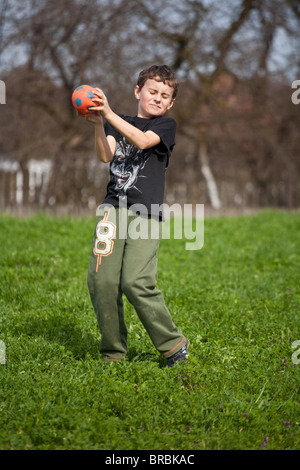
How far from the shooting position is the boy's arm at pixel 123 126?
111 inches

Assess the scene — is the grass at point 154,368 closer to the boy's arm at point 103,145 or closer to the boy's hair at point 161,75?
the boy's arm at point 103,145

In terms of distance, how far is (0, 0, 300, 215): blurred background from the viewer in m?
11.0

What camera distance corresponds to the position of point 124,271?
3148mm

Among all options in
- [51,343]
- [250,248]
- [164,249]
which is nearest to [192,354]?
[51,343]

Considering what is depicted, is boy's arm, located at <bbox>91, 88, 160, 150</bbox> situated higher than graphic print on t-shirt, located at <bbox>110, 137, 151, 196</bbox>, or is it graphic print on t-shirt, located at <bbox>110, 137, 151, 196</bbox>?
boy's arm, located at <bbox>91, 88, 160, 150</bbox>

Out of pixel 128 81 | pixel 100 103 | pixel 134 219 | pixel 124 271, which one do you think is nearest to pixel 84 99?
pixel 100 103

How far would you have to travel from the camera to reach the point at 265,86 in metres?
16.2

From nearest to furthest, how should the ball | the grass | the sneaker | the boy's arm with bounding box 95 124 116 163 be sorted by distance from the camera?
1. the grass
2. the ball
3. the boy's arm with bounding box 95 124 116 163
4. the sneaker

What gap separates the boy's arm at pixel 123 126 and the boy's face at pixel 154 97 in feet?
0.98

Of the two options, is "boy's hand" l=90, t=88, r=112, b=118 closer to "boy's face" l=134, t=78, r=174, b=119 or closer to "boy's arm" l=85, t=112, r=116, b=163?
"boy's arm" l=85, t=112, r=116, b=163

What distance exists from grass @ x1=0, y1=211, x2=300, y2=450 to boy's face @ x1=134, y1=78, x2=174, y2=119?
1672mm

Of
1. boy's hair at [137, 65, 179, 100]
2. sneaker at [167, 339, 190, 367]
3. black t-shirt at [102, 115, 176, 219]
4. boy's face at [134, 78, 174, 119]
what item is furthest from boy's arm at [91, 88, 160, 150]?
sneaker at [167, 339, 190, 367]

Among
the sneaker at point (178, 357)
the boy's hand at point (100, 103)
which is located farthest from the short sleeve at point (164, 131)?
the sneaker at point (178, 357)

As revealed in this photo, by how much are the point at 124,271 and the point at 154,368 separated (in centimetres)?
67
